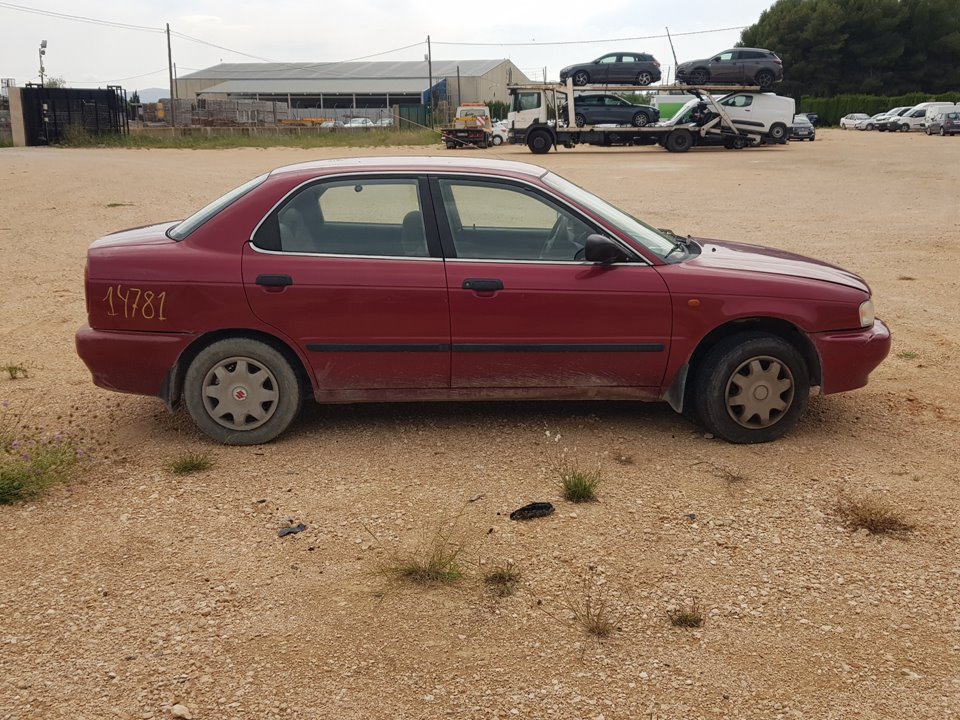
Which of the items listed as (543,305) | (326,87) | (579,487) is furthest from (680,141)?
(326,87)

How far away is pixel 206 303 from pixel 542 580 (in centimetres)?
235

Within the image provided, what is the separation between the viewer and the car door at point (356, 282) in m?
5.03

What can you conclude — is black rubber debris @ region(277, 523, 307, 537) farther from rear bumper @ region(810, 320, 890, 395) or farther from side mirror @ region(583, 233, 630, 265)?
rear bumper @ region(810, 320, 890, 395)

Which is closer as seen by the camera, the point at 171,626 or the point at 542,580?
the point at 171,626

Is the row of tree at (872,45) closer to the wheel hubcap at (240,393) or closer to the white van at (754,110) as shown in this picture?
the white van at (754,110)

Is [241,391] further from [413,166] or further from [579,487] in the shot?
[579,487]

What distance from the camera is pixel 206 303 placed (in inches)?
197

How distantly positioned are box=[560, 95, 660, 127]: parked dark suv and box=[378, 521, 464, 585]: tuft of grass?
3400 cm

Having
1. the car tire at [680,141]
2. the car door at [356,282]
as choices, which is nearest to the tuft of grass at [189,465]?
the car door at [356,282]

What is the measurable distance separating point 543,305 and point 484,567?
1667mm

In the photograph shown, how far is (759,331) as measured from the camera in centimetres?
523

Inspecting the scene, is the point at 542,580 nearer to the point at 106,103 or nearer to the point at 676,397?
the point at 676,397

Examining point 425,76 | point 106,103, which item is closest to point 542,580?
point 106,103

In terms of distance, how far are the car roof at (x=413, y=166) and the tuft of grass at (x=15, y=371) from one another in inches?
96.2
